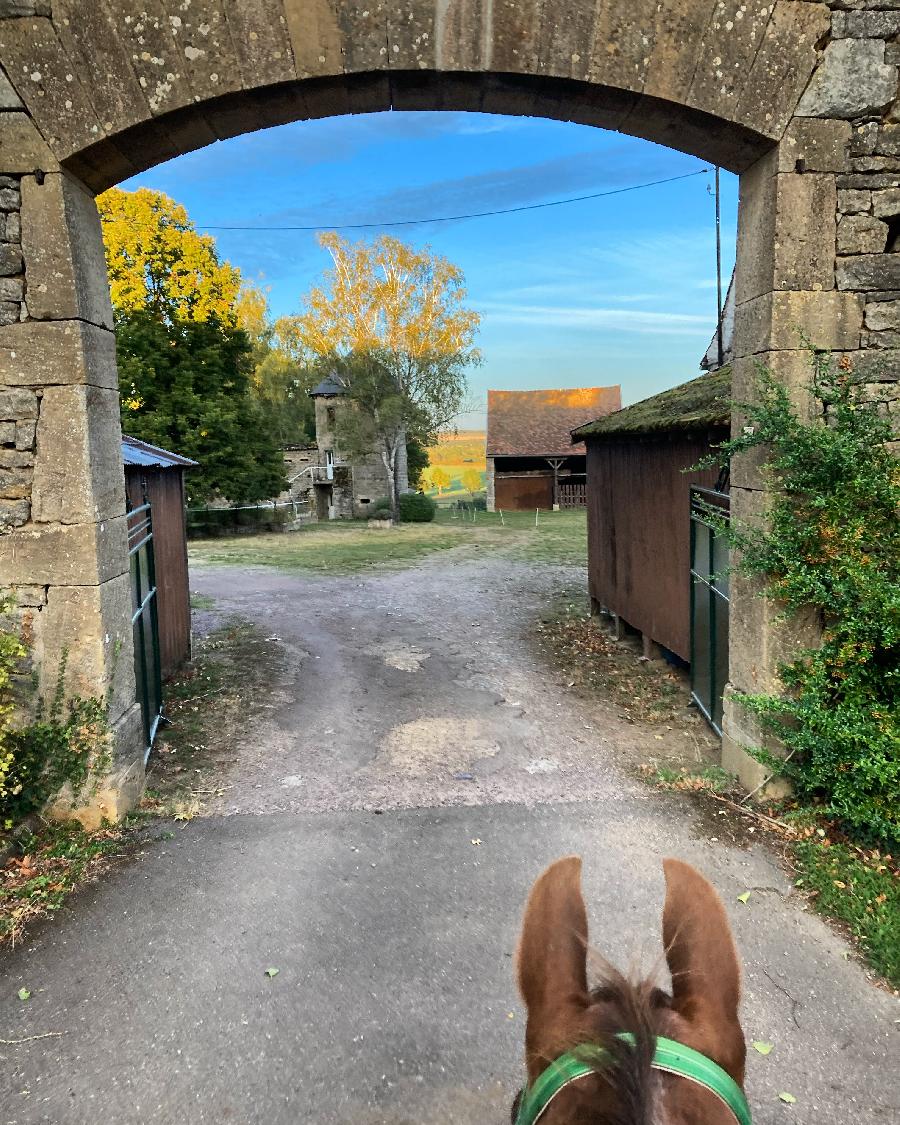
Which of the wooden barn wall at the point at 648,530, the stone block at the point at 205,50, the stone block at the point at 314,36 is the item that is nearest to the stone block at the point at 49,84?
the stone block at the point at 205,50

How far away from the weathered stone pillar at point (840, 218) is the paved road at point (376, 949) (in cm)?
185

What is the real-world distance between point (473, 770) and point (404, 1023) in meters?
2.66

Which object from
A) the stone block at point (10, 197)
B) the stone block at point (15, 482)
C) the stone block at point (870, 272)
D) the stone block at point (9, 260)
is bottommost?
the stone block at point (15, 482)

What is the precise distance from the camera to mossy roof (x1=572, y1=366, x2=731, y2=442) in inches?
252

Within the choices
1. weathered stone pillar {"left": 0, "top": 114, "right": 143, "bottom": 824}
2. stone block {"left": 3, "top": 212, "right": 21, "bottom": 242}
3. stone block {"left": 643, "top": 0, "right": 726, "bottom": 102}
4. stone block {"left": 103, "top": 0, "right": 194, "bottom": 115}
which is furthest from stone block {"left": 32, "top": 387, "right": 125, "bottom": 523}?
stone block {"left": 643, "top": 0, "right": 726, "bottom": 102}

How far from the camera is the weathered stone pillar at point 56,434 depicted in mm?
4082

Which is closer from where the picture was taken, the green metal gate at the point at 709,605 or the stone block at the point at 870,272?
the stone block at the point at 870,272

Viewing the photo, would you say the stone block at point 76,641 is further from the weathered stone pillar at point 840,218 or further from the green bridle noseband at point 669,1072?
the weathered stone pillar at point 840,218

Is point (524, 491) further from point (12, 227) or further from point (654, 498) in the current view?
point (12, 227)

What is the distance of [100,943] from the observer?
3.54 m

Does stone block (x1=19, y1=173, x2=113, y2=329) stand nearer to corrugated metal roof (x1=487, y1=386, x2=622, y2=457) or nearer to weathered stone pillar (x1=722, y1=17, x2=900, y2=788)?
weathered stone pillar (x1=722, y1=17, x2=900, y2=788)

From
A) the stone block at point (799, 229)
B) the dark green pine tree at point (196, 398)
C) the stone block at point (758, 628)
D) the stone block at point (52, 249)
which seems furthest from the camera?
the dark green pine tree at point (196, 398)

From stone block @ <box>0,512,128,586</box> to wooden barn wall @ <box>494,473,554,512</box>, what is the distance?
30636 millimetres

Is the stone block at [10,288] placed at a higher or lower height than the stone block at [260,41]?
lower
